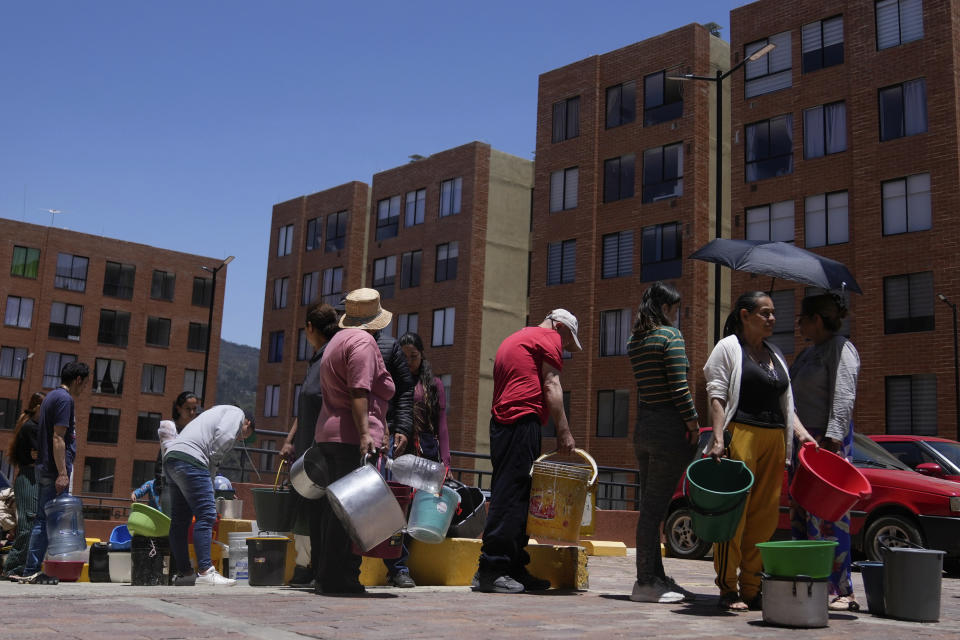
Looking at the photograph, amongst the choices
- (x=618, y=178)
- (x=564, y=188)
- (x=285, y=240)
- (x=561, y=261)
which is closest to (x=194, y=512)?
(x=618, y=178)

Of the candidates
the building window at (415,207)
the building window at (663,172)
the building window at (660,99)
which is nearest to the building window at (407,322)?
the building window at (415,207)

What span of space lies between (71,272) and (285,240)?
48.0ft

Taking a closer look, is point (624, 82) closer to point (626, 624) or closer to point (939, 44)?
point (939, 44)

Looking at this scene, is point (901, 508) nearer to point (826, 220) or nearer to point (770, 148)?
point (826, 220)

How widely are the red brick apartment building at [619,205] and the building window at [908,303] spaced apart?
22.7ft

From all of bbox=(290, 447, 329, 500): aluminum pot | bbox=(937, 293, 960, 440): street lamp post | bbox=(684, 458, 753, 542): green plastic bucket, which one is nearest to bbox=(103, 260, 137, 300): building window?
bbox=(937, 293, 960, 440): street lamp post

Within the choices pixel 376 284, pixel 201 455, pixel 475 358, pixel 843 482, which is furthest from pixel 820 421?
pixel 376 284

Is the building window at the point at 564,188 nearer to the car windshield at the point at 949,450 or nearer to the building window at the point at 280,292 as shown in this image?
the building window at the point at 280,292

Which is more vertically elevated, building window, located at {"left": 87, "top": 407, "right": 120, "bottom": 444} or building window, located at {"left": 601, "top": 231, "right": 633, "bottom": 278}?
building window, located at {"left": 601, "top": 231, "right": 633, "bottom": 278}

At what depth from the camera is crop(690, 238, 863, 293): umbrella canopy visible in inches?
328

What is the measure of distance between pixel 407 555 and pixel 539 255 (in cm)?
3676

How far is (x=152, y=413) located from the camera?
67938 mm

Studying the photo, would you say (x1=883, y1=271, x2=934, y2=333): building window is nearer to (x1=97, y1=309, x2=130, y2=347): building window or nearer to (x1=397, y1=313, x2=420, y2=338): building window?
(x1=397, y1=313, x2=420, y2=338): building window

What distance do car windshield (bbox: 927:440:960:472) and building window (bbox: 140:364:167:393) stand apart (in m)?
60.7
